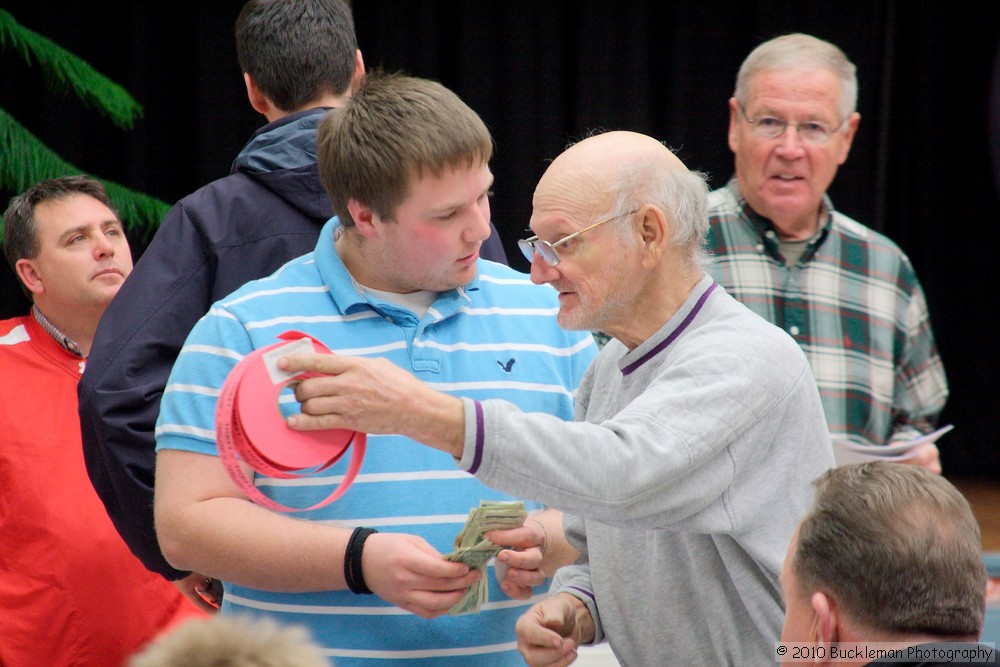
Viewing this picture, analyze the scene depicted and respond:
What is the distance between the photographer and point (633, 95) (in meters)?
5.92

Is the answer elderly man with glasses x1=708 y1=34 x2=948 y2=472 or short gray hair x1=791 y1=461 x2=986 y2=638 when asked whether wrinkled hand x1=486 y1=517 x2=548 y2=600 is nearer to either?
short gray hair x1=791 y1=461 x2=986 y2=638

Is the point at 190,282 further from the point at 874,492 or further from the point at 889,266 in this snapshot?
the point at 889,266

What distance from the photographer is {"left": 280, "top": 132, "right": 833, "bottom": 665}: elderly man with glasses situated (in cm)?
157

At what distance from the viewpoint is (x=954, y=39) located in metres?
6.45

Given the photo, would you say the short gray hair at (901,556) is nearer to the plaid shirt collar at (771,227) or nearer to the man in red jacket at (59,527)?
the plaid shirt collar at (771,227)

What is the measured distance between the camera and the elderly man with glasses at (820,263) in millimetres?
3094

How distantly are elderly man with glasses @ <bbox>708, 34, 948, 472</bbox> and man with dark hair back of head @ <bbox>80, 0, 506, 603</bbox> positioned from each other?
3.87ft

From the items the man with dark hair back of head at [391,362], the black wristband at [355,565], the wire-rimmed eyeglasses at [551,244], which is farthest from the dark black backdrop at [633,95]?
the black wristband at [355,565]

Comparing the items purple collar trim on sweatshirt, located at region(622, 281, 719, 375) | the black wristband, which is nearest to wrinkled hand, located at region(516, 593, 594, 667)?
the black wristband

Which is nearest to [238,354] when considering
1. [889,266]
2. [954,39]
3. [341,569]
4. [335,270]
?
[335,270]

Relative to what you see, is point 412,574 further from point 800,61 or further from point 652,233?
point 800,61

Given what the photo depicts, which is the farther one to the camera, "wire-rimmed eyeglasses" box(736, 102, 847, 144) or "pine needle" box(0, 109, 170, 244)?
"pine needle" box(0, 109, 170, 244)

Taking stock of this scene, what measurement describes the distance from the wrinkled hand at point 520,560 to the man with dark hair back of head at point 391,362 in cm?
1

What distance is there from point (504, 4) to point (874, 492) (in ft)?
15.4
